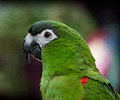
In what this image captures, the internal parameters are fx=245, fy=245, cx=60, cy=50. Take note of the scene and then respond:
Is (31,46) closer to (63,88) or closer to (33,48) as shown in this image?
(33,48)

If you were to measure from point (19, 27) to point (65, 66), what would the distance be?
1871mm

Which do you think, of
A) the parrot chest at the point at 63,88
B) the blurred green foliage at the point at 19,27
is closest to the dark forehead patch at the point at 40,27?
the parrot chest at the point at 63,88

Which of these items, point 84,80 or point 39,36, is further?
point 39,36

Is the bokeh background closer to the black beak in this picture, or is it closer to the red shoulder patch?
the black beak

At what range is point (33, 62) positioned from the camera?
2818 mm

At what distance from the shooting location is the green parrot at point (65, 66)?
1.17 metres

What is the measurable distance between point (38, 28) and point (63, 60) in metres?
0.22

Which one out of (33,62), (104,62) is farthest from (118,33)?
(33,62)

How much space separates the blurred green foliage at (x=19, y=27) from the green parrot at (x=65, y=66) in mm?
1665

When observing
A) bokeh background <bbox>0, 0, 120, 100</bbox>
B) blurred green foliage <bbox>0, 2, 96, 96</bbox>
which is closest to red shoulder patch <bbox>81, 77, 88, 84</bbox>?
bokeh background <bbox>0, 0, 120, 100</bbox>

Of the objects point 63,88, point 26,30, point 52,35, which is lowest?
point 63,88

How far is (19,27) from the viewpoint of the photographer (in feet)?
9.88

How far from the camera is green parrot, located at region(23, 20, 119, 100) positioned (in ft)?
3.85

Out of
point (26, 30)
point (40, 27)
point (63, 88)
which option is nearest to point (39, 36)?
point (40, 27)
